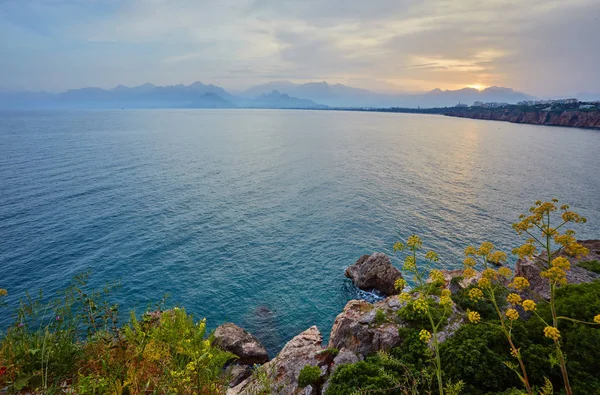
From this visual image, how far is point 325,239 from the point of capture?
4094 cm

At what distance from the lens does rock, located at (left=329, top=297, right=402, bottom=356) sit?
1312 centimetres

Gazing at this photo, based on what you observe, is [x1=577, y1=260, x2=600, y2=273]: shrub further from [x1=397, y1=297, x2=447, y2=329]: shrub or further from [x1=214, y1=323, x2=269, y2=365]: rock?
[x1=214, y1=323, x2=269, y2=365]: rock

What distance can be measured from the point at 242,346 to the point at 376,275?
51.6ft

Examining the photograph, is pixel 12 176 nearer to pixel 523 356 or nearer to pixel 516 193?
pixel 523 356

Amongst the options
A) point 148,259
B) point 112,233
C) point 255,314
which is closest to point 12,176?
point 112,233

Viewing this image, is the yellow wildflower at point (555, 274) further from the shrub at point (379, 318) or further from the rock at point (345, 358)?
the shrub at point (379, 318)

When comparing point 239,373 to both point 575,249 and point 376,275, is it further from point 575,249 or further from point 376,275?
point 575,249

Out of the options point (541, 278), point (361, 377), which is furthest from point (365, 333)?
point (541, 278)

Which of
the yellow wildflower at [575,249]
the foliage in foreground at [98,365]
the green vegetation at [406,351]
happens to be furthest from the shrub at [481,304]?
the foliage in foreground at [98,365]

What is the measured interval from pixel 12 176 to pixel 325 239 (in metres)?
61.2

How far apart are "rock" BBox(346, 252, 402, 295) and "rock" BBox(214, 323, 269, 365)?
1296cm

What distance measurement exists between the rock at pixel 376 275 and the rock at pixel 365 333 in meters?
15.3

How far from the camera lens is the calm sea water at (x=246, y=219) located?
1187 inches

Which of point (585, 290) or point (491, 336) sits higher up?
point (585, 290)
